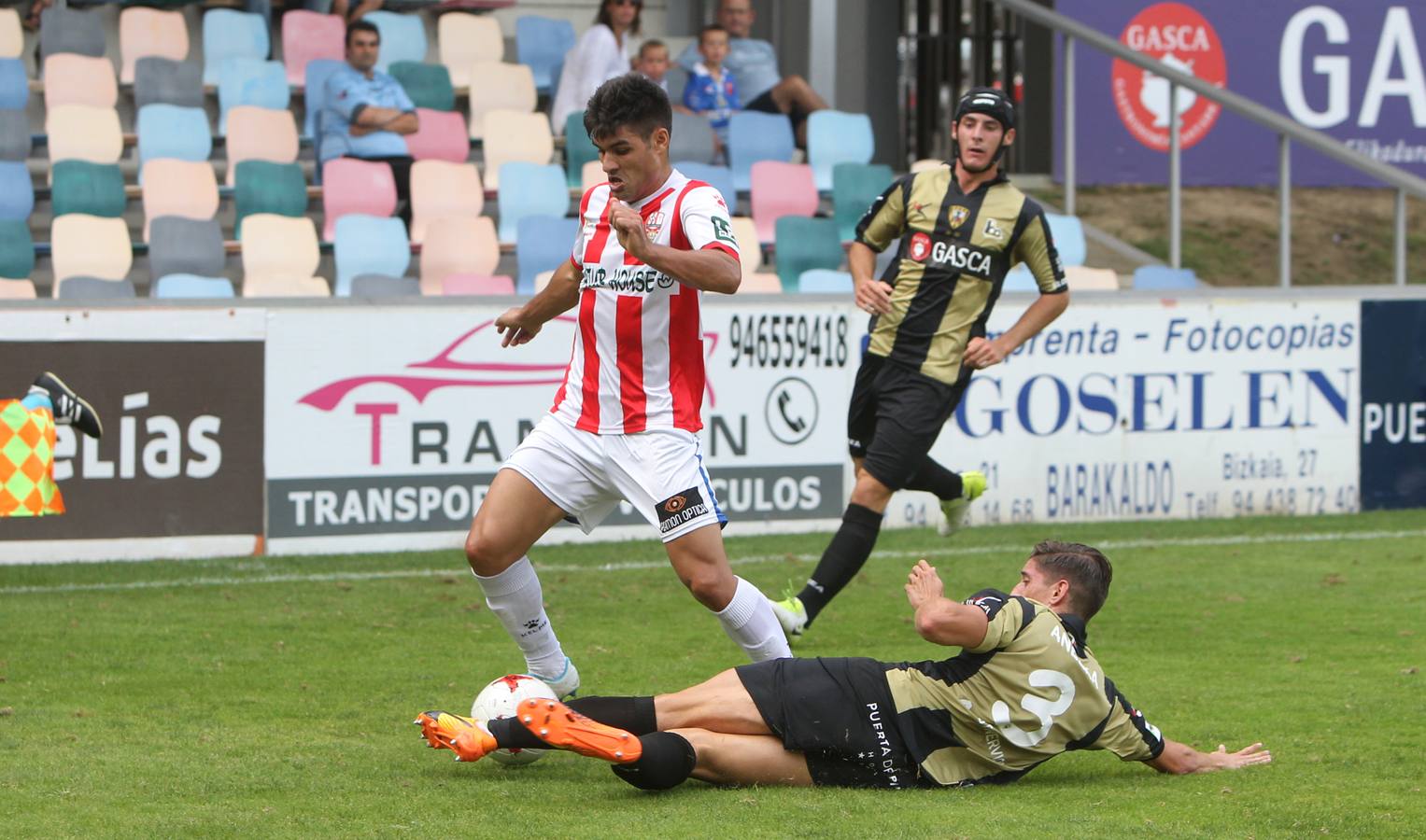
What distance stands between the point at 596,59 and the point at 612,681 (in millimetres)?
7937

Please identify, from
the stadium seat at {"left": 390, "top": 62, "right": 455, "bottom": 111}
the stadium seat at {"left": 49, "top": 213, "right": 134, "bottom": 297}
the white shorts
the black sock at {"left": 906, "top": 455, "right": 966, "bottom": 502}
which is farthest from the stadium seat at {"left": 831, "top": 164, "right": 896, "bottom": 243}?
the white shorts

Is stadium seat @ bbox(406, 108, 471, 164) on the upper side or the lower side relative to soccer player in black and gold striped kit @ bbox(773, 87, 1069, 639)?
upper

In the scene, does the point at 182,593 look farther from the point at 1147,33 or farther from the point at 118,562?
the point at 1147,33

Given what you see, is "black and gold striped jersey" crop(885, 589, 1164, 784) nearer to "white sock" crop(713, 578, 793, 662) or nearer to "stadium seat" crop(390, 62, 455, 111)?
"white sock" crop(713, 578, 793, 662)

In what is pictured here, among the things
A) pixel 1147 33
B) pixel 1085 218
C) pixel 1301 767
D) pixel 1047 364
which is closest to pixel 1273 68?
pixel 1147 33

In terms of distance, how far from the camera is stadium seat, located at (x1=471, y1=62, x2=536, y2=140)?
1405 centimetres

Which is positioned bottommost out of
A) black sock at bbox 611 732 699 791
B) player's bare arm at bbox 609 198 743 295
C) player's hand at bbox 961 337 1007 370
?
black sock at bbox 611 732 699 791

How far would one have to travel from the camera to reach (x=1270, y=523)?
430 inches

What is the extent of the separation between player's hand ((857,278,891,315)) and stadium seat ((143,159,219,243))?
6.05 meters

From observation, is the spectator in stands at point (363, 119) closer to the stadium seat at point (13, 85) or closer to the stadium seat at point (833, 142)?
the stadium seat at point (13, 85)

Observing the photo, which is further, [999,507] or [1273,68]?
[1273,68]

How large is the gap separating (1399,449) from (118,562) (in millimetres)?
7648

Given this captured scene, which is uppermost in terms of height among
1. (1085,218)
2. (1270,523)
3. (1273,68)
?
(1273,68)

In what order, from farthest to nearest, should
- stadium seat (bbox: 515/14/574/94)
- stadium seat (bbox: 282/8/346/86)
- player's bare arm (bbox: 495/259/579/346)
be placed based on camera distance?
stadium seat (bbox: 515/14/574/94) < stadium seat (bbox: 282/8/346/86) < player's bare arm (bbox: 495/259/579/346)
